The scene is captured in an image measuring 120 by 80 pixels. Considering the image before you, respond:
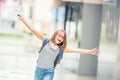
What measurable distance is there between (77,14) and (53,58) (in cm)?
906

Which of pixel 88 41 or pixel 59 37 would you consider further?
pixel 88 41

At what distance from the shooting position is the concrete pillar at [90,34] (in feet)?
43.8

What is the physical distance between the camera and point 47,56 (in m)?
6.02

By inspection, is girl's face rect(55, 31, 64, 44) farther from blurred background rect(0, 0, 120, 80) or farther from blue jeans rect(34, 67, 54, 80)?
blurred background rect(0, 0, 120, 80)

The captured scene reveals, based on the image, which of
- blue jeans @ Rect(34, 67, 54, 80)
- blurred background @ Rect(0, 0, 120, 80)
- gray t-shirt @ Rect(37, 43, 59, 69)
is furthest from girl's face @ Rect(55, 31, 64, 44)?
blurred background @ Rect(0, 0, 120, 80)

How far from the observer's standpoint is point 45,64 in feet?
19.8

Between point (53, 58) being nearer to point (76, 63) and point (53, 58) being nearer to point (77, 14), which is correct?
point (76, 63)

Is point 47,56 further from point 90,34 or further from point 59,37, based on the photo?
point 90,34

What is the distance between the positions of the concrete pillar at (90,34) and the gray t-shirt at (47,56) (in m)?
7.43

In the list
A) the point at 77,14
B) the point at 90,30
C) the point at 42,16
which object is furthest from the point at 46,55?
the point at 42,16

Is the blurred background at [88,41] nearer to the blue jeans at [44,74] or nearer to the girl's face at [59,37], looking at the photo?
the girl's face at [59,37]

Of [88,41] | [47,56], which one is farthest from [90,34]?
[47,56]

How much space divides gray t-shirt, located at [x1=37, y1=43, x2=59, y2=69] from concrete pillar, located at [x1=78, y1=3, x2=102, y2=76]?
7429 mm

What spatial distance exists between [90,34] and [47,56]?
7516 millimetres
